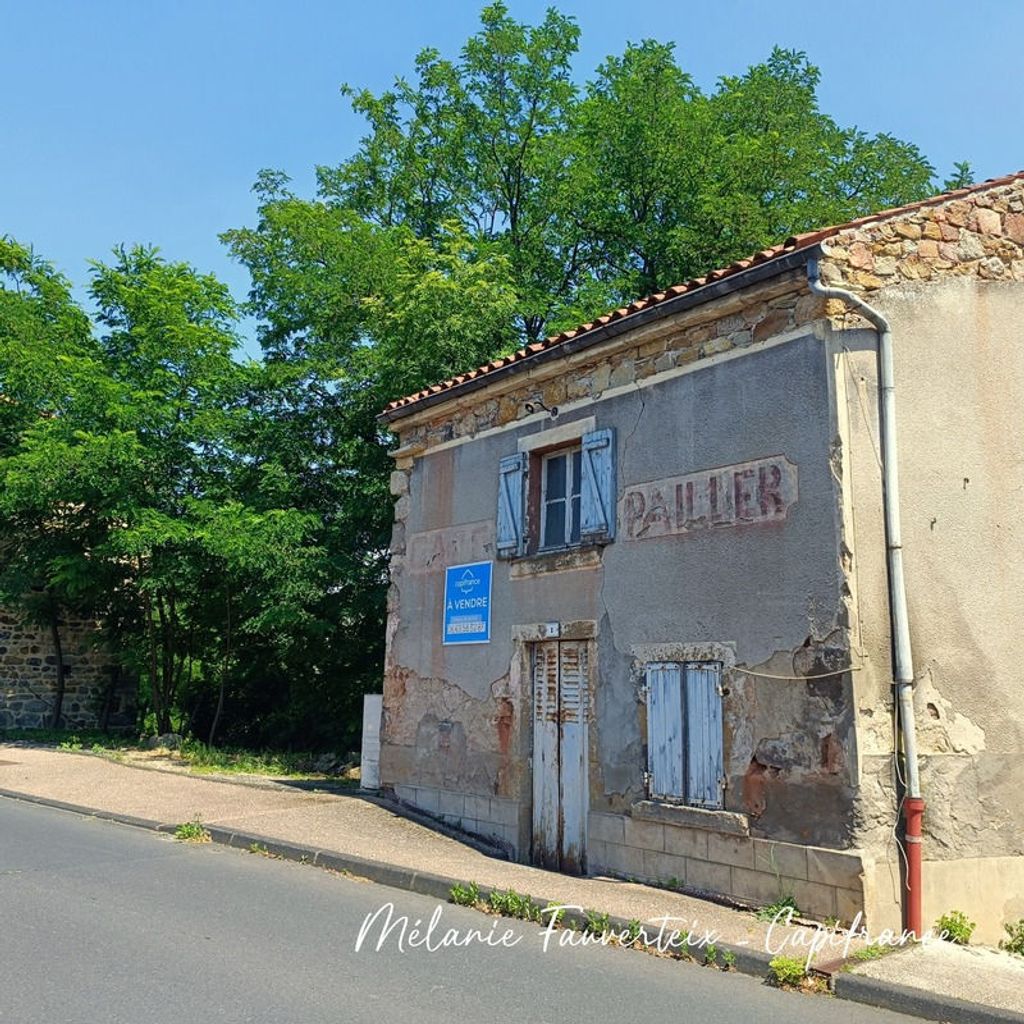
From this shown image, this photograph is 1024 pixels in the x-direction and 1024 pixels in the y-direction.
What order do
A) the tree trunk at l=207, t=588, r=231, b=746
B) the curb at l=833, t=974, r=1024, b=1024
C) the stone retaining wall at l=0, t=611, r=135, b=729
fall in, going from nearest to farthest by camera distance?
the curb at l=833, t=974, r=1024, b=1024 < the tree trunk at l=207, t=588, r=231, b=746 < the stone retaining wall at l=0, t=611, r=135, b=729

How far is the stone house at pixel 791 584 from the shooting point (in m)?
7.09

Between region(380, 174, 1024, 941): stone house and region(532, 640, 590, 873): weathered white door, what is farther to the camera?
region(532, 640, 590, 873): weathered white door

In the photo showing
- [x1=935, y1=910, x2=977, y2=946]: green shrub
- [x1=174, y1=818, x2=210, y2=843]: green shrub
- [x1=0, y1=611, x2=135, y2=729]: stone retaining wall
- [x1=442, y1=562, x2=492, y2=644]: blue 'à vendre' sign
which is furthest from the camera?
[x1=0, y1=611, x2=135, y2=729]: stone retaining wall

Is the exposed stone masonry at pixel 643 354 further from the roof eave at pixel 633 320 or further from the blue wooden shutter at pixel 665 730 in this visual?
the blue wooden shutter at pixel 665 730

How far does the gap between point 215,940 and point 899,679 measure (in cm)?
486

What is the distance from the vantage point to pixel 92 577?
18047 millimetres

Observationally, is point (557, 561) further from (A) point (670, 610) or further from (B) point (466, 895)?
(B) point (466, 895)

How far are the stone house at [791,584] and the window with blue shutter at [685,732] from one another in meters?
0.02

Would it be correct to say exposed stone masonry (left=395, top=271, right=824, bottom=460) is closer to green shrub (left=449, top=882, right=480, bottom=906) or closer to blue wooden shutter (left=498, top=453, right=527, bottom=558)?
blue wooden shutter (left=498, top=453, right=527, bottom=558)

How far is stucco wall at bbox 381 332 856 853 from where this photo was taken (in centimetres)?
721

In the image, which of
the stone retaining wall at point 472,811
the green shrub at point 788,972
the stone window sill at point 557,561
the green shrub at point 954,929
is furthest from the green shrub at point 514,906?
the stone window sill at point 557,561

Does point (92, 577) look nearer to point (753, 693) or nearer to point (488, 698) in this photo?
point (488, 698)

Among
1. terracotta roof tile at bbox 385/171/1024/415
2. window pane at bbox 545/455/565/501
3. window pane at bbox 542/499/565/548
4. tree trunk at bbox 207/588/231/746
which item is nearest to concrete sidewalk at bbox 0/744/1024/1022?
window pane at bbox 542/499/565/548

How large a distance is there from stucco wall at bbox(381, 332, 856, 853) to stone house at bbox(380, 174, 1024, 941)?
0.08ft
